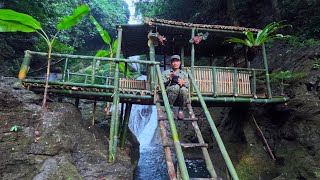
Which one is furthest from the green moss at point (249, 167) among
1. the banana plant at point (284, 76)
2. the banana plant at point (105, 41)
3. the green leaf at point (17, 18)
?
the green leaf at point (17, 18)

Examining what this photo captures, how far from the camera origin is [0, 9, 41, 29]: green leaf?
6379mm

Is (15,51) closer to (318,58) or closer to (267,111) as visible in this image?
(267,111)

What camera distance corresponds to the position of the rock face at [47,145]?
502cm

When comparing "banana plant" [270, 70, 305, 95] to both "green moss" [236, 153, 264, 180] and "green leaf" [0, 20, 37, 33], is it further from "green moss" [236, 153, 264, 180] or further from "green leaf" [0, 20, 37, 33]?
"green leaf" [0, 20, 37, 33]

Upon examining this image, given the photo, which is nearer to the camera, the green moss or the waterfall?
the green moss

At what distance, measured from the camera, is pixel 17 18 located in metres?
6.55

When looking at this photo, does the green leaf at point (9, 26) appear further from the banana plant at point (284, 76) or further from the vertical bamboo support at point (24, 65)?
the banana plant at point (284, 76)

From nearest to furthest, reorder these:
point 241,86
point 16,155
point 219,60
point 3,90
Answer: point 16,155, point 3,90, point 241,86, point 219,60

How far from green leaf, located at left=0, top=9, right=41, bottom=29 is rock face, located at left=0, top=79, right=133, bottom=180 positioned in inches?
69.5

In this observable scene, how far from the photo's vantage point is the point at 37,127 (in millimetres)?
5809

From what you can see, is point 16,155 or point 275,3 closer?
point 16,155

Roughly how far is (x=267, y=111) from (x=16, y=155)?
28.6 feet

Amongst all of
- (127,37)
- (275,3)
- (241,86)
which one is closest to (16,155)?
(127,37)

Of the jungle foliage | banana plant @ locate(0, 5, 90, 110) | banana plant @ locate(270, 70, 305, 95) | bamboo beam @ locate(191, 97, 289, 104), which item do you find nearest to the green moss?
bamboo beam @ locate(191, 97, 289, 104)
